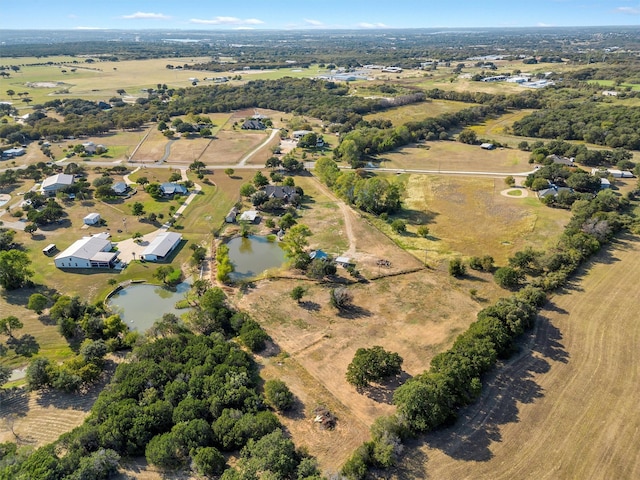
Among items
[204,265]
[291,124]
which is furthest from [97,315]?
[291,124]

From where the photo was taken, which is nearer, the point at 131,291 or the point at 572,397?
the point at 572,397

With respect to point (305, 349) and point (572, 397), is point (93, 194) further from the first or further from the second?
point (572, 397)

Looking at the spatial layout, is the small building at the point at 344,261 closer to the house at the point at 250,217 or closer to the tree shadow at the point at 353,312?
the tree shadow at the point at 353,312

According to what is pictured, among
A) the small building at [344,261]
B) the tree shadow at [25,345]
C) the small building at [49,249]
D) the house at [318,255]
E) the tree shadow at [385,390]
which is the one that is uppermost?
the small building at [49,249]

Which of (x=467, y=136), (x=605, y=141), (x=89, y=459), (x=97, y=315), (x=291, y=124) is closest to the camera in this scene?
A: (x=89, y=459)

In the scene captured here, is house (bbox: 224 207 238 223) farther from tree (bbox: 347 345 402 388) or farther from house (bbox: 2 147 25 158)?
house (bbox: 2 147 25 158)

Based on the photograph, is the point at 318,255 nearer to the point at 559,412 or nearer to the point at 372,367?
the point at 372,367

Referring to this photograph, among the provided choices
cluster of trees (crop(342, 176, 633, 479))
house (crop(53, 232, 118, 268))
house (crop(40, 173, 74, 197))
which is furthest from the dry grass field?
house (crop(40, 173, 74, 197))

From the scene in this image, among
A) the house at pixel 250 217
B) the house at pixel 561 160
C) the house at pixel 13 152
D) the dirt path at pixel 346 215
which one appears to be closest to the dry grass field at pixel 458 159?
the house at pixel 561 160
